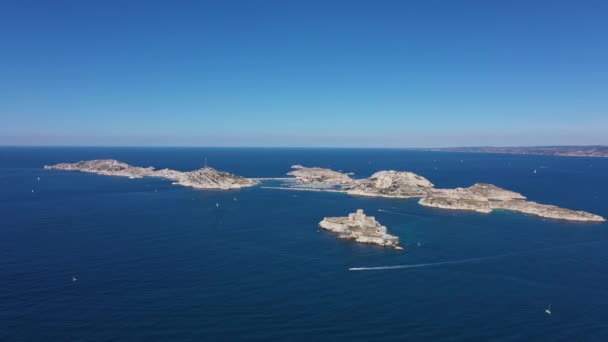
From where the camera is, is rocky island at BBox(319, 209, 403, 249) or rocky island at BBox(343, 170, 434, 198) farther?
rocky island at BBox(343, 170, 434, 198)

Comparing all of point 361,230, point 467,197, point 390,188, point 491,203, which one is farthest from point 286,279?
point 390,188

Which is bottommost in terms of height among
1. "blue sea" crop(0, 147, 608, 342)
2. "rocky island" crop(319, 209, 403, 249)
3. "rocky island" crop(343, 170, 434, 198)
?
"blue sea" crop(0, 147, 608, 342)

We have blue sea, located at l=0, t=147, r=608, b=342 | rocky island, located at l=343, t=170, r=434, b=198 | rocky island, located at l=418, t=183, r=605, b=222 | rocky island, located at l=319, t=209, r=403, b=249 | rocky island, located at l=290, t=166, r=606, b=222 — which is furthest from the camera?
rocky island, located at l=343, t=170, r=434, b=198

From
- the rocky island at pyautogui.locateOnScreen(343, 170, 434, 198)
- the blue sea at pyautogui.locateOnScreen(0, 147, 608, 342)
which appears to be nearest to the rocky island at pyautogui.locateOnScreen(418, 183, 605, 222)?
the blue sea at pyautogui.locateOnScreen(0, 147, 608, 342)

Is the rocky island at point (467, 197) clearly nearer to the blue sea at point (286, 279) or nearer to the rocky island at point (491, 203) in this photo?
the rocky island at point (491, 203)

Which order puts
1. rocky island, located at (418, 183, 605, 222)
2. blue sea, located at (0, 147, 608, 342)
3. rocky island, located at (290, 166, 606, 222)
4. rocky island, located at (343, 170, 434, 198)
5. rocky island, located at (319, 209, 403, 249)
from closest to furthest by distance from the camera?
blue sea, located at (0, 147, 608, 342), rocky island, located at (319, 209, 403, 249), rocky island, located at (418, 183, 605, 222), rocky island, located at (290, 166, 606, 222), rocky island, located at (343, 170, 434, 198)

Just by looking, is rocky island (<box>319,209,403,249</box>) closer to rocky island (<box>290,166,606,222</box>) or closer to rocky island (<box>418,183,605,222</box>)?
rocky island (<box>290,166,606,222</box>)

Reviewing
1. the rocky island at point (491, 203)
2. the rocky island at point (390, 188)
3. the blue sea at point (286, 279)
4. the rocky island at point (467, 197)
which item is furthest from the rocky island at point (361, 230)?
the rocky island at point (390, 188)

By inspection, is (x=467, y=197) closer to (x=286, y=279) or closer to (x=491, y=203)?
(x=491, y=203)
